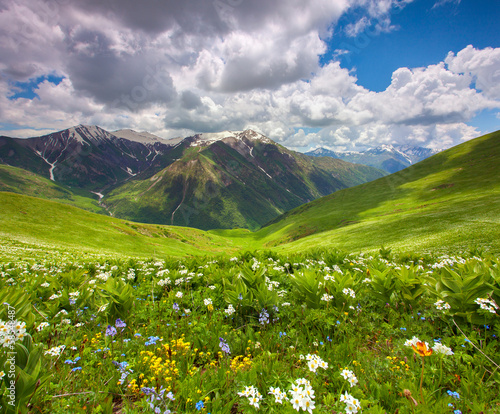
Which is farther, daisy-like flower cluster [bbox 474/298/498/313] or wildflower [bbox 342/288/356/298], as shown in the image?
wildflower [bbox 342/288/356/298]

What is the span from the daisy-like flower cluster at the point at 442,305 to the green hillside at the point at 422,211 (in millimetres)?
17664

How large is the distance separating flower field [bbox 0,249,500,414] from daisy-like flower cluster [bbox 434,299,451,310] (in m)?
0.03

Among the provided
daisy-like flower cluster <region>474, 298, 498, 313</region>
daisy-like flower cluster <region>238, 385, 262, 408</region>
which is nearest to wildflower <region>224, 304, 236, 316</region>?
daisy-like flower cluster <region>238, 385, 262, 408</region>

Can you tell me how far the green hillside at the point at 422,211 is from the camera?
26.1m

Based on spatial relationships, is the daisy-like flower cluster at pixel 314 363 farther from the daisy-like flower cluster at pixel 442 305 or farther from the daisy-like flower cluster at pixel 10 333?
the daisy-like flower cluster at pixel 10 333

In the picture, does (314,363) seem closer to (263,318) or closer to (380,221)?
(263,318)

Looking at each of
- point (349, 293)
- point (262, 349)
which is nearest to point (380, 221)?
point (349, 293)

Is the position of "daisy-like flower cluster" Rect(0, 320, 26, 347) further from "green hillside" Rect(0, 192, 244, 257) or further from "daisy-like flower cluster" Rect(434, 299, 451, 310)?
"green hillside" Rect(0, 192, 244, 257)

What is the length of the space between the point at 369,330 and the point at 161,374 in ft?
13.9

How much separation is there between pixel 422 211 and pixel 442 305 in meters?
56.4

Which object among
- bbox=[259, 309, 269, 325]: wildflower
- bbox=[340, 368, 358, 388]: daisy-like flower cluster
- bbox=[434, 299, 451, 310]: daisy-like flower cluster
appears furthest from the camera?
bbox=[259, 309, 269, 325]: wildflower

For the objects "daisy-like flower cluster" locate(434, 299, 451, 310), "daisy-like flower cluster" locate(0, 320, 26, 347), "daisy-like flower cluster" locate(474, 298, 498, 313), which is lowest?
"daisy-like flower cluster" locate(434, 299, 451, 310)

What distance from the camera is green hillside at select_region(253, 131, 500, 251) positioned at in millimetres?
26116

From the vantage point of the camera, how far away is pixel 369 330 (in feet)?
15.7
